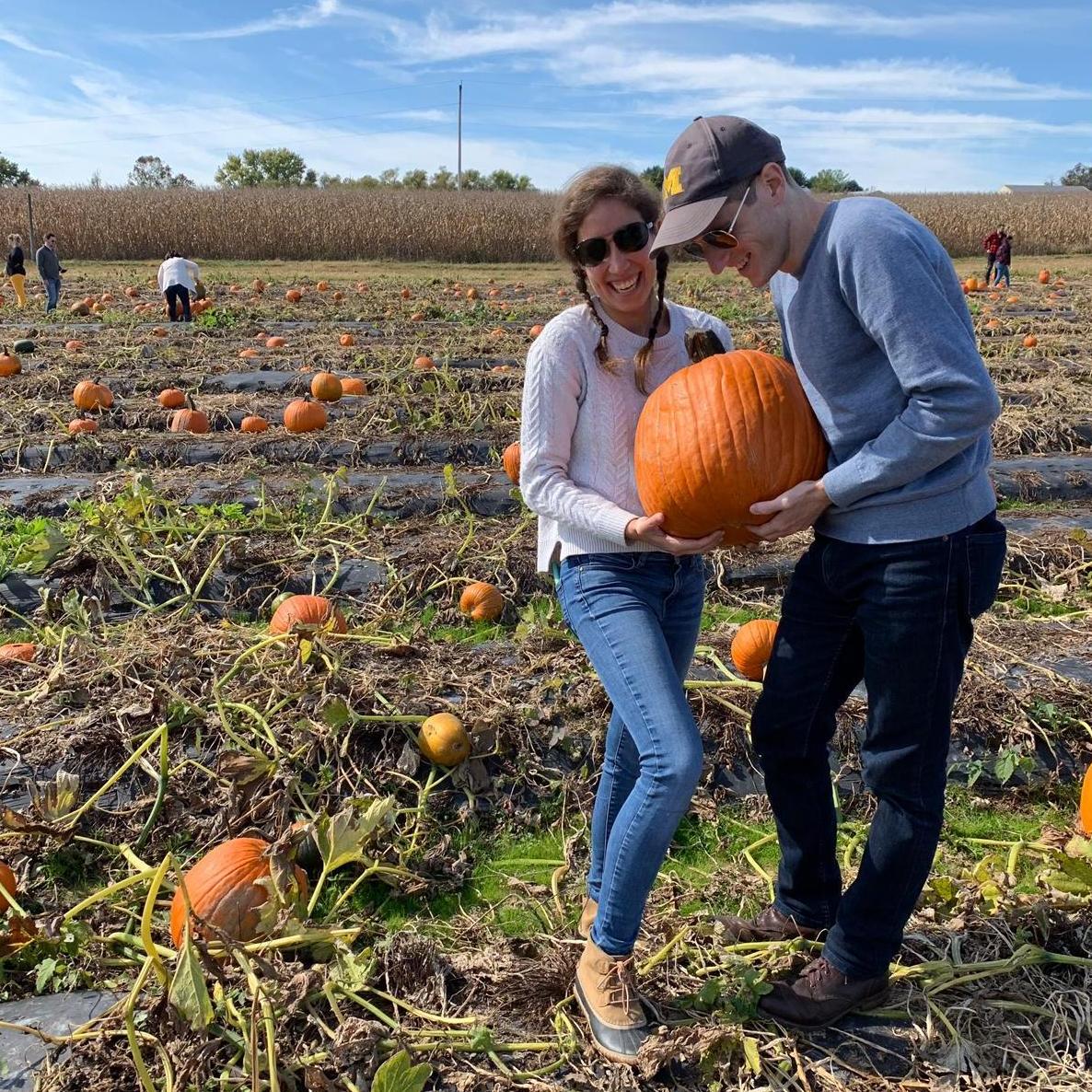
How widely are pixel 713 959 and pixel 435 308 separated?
45.9 ft

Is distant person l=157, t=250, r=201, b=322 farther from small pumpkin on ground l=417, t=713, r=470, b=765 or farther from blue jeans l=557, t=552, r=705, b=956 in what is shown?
blue jeans l=557, t=552, r=705, b=956

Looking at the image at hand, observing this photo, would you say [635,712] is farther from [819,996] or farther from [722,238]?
[722,238]

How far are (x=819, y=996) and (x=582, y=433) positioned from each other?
1450 mm

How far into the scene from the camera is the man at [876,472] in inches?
70.7

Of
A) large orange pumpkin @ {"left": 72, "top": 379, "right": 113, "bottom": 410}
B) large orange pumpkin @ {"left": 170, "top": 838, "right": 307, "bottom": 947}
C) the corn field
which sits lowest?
large orange pumpkin @ {"left": 170, "top": 838, "right": 307, "bottom": 947}

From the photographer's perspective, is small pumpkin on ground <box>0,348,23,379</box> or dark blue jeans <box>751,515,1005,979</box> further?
small pumpkin on ground <box>0,348,23,379</box>

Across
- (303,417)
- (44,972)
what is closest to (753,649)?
(44,972)

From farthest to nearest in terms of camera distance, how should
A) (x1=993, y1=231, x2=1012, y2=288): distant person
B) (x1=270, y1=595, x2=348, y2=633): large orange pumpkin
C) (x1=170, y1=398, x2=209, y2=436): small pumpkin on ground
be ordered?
1. (x1=993, y1=231, x2=1012, y2=288): distant person
2. (x1=170, y1=398, x2=209, y2=436): small pumpkin on ground
3. (x1=270, y1=595, x2=348, y2=633): large orange pumpkin

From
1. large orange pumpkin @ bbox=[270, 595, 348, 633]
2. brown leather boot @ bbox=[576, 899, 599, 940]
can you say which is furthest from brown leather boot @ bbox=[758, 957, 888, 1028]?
large orange pumpkin @ bbox=[270, 595, 348, 633]

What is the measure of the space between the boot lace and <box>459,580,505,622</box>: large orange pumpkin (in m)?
2.68

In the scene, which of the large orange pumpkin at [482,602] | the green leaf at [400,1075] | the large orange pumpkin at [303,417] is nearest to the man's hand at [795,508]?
the green leaf at [400,1075]

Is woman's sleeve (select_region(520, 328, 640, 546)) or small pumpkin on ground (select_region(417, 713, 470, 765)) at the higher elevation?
woman's sleeve (select_region(520, 328, 640, 546))

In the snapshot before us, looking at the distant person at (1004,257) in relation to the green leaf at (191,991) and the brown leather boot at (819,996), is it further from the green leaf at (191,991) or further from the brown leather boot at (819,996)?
the green leaf at (191,991)

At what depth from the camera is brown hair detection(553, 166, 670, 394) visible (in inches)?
87.0
